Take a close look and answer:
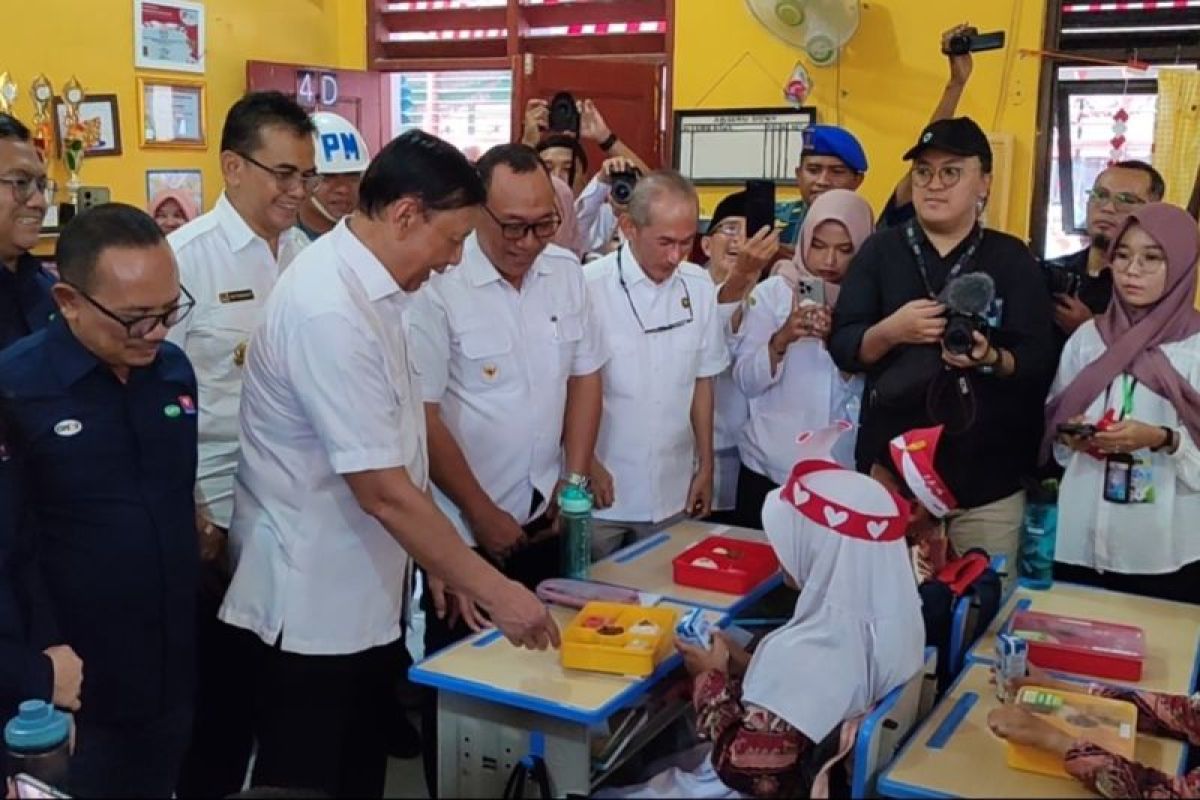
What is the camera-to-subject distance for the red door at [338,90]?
618 centimetres

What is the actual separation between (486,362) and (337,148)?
50.9 inches

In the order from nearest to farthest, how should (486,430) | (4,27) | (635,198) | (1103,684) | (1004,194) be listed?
(1103,684) → (486,430) → (635,198) → (4,27) → (1004,194)

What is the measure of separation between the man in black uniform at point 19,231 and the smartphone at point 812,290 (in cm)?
180

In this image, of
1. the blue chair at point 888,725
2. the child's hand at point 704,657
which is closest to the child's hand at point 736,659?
the child's hand at point 704,657

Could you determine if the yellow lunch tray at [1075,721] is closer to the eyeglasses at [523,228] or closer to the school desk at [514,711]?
the school desk at [514,711]

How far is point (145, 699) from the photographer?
1958mm

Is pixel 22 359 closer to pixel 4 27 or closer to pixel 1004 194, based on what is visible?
pixel 4 27

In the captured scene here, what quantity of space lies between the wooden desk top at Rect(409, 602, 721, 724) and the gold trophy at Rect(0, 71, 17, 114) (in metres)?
3.93

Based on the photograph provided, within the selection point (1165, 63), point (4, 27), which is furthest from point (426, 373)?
point (1165, 63)

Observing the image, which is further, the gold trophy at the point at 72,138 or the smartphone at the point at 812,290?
the gold trophy at the point at 72,138

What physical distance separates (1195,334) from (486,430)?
1657 millimetres

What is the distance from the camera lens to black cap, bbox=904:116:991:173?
270cm

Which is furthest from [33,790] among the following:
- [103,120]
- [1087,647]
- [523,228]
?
[103,120]

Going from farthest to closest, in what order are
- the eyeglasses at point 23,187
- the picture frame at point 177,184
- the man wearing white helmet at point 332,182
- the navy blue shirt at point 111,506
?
the picture frame at point 177,184
the man wearing white helmet at point 332,182
the eyeglasses at point 23,187
the navy blue shirt at point 111,506
